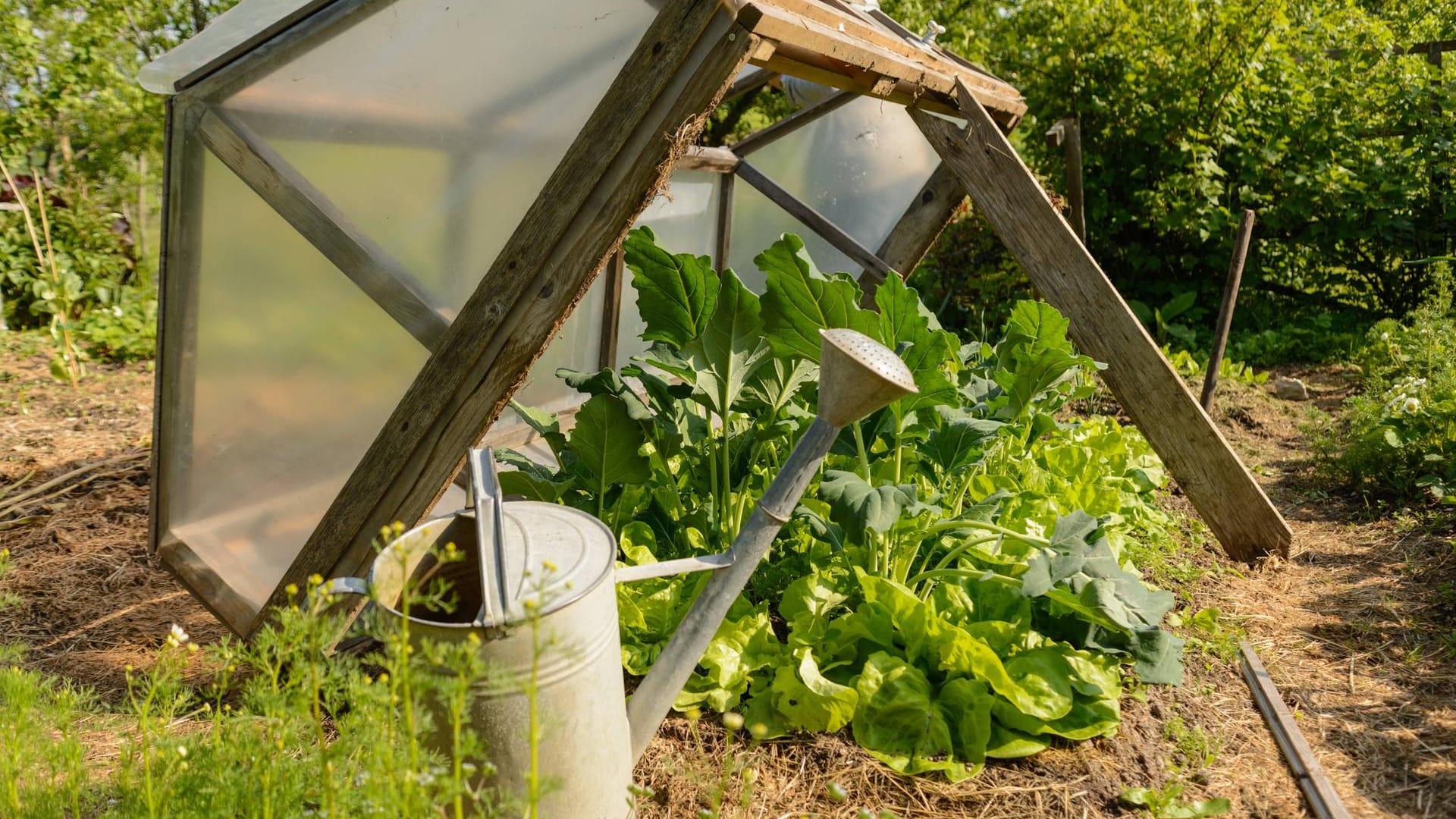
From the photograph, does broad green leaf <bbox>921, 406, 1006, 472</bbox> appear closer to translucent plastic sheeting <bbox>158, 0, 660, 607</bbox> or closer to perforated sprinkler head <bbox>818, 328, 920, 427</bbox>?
perforated sprinkler head <bbox>818, 328, 920, 427</bbox>

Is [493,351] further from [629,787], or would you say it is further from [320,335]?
[629,787]

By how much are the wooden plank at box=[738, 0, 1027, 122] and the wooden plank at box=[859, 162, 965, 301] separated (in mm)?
567

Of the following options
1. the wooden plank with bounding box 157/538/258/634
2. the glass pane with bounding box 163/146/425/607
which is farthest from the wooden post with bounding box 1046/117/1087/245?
the wooden plank with bounding box 157/538/258/634

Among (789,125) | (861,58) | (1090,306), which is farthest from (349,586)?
(789,125)

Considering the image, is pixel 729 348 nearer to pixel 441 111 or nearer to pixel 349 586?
pixel 441 111

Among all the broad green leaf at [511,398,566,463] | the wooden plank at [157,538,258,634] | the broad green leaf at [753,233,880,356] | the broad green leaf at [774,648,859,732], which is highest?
the broad green leaf at [753,233,880,356]

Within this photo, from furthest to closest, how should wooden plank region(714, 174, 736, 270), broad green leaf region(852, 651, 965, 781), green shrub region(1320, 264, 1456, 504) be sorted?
wooden plank region(714, 174, 736, 270), green shrub region(1320, 264, 1456, 504), broad green leaf region(852, 651, 965, 781)

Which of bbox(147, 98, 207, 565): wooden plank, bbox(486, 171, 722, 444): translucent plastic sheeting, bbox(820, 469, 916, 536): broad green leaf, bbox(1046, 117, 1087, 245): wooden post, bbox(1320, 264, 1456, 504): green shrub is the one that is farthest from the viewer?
bbox(1046, 117, 1087, 245): wooden post

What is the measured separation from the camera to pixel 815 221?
4047 millimetres

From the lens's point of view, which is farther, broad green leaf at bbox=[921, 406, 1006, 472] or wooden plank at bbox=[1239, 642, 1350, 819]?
broad green leaf at bbox=[921, 406, 1006, 472]

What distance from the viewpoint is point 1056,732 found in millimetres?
1976

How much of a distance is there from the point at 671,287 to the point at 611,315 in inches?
51.4

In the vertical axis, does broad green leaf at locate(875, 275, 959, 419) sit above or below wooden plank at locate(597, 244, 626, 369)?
above

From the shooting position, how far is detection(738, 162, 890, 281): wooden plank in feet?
13.1
